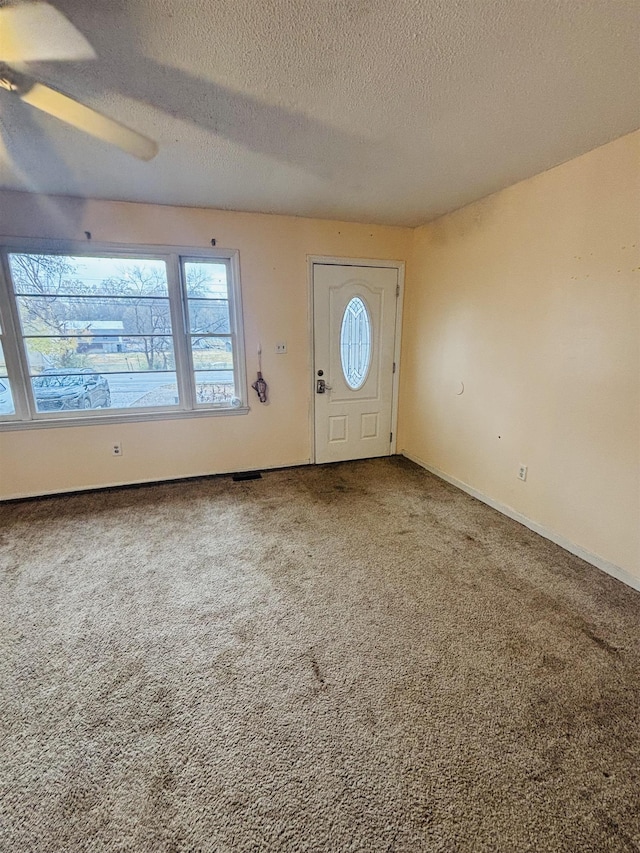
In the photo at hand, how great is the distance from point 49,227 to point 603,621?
4.50 m

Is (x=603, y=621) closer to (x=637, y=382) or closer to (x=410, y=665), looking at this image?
(x=410, y=665)

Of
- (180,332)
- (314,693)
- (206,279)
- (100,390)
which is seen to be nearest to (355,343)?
(206,279)

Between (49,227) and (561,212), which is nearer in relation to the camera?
(561,212)

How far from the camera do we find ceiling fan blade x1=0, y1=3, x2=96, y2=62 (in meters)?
1.20

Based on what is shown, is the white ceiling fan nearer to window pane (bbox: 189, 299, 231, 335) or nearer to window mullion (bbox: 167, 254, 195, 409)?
window mullion (bbox: 167, 254, 195, 409)

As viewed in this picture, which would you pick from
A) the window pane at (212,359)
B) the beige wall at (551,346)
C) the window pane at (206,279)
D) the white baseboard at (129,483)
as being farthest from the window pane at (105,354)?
the beige wall at (551,346)

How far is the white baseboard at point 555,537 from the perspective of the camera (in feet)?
7.18

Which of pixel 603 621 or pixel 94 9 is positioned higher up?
pixel 94 9

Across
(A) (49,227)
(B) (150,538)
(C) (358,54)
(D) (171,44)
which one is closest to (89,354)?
(A) (49,227)

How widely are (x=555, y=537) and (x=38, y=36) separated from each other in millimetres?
3585

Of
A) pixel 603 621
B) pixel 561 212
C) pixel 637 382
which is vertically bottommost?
pixel 603 621

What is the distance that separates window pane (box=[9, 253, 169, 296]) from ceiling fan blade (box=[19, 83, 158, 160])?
68.6 inches

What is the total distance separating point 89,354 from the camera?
3227 millimetres

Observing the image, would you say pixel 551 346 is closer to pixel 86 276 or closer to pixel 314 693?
pixel 314 693
